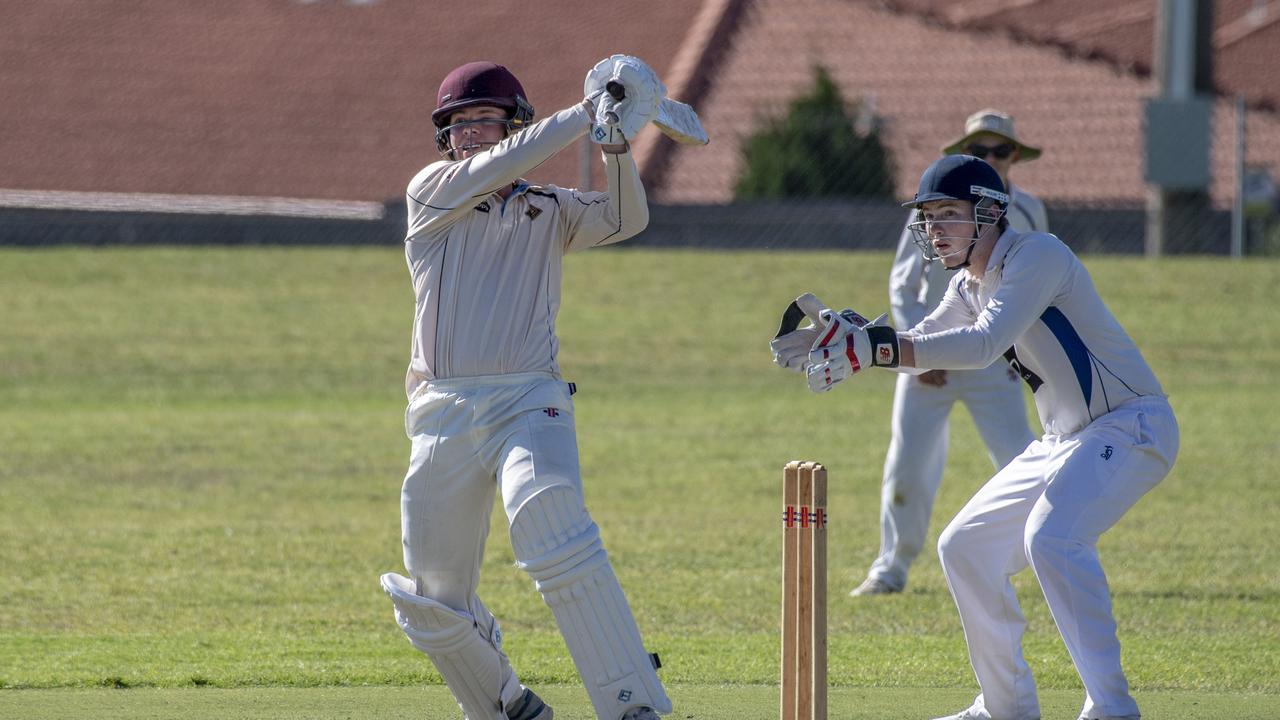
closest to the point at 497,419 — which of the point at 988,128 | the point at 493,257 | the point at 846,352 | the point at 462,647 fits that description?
the point at 493,257

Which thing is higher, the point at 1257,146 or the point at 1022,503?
the point at 1257,146

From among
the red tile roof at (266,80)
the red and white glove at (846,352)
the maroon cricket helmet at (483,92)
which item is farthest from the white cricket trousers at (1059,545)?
the red tile roof at (266,80)

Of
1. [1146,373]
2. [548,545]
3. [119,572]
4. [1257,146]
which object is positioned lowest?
[119,572]

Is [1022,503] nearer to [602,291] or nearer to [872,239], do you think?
[602,291]

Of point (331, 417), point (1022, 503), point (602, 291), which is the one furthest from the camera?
point (602, 291)

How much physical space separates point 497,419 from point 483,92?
990 millimetres

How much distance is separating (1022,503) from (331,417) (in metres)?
10.9

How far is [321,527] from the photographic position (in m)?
10.9

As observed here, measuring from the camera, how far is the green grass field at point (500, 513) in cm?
693

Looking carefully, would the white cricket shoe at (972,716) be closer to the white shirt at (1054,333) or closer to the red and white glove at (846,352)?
the white shirt at (1054,333)

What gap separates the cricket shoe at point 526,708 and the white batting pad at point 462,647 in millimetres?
28

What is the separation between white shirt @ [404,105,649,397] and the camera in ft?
17.5

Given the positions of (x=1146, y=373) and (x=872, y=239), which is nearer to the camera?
(x=1146, y=373)

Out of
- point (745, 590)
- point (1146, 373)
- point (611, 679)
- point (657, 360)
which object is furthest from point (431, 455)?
point (657, 360)
